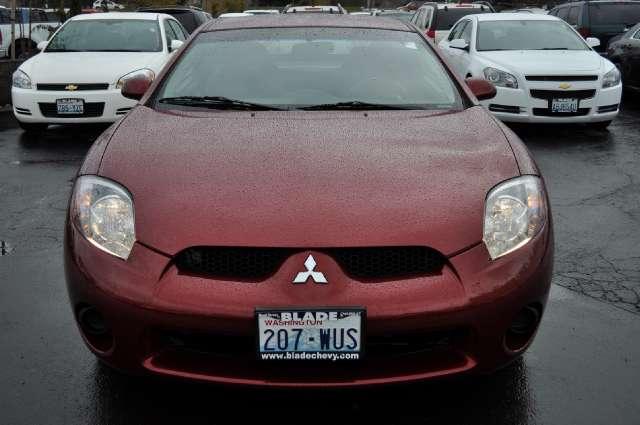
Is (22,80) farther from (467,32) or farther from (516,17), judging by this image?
(516,17)

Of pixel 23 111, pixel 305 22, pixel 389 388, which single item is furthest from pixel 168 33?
pixel 389 388

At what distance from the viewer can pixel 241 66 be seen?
13.0 feet

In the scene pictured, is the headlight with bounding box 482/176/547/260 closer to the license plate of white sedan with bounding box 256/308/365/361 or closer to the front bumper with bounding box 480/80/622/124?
the license plate of white sedan with bounding box 256/308/365/361

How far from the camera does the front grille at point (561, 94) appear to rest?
881 cm

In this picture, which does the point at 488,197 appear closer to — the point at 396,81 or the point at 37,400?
the point at 396,81

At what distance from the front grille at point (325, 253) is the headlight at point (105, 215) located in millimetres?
246

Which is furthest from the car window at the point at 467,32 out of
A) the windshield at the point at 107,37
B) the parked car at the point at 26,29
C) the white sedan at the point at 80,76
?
the parked car at the point at 26,29

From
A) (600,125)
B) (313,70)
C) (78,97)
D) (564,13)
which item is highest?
(313,70)

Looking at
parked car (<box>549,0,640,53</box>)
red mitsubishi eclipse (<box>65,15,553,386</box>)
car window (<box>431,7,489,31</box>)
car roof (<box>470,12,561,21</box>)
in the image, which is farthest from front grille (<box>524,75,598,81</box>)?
car window (<box>431,7,489,31</box>)

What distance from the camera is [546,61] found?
9.16m

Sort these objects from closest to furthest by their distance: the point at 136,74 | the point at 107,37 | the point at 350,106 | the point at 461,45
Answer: the point at 350,106 → the point at 136,74 → the point at 107,37 → the point at 461,45

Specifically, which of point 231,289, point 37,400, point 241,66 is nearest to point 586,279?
point 241,66

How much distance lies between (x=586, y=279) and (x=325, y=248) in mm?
2388

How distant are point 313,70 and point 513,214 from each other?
5.26 ft
